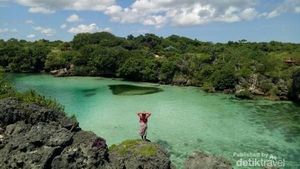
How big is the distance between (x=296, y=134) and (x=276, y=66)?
2591 centimetres

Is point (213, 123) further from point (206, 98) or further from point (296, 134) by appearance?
point (206, 98)

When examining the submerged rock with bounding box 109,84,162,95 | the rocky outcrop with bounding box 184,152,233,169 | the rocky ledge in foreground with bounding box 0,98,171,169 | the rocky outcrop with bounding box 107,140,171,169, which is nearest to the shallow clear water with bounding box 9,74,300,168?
the submerged rock with bounding box 109,84,162,95

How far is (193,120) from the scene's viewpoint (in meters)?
36.8

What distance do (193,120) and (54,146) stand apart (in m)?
22.5

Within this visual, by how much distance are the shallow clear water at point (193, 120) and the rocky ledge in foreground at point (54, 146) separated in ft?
20.6

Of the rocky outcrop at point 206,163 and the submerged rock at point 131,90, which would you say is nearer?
the rocky outcrop at point 206,163

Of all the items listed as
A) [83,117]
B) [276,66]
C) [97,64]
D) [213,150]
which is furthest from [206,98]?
[97,64]

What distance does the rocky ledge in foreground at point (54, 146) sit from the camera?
1541cm

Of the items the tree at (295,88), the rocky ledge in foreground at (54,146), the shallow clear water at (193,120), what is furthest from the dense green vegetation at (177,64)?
the rocky ledge in foreground at (54,146)

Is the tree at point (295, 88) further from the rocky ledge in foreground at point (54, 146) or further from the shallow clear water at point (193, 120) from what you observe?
the rocky ledge in foreground at point (54, 146)

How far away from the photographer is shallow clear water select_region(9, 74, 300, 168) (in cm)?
2784

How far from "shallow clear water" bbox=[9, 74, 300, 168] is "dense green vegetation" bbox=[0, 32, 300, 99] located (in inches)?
183

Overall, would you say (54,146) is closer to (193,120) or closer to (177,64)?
(193,120)

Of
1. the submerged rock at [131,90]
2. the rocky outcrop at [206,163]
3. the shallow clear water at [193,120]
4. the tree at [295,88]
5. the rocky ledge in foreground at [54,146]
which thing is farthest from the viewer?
the submerged rock at [131,90]
